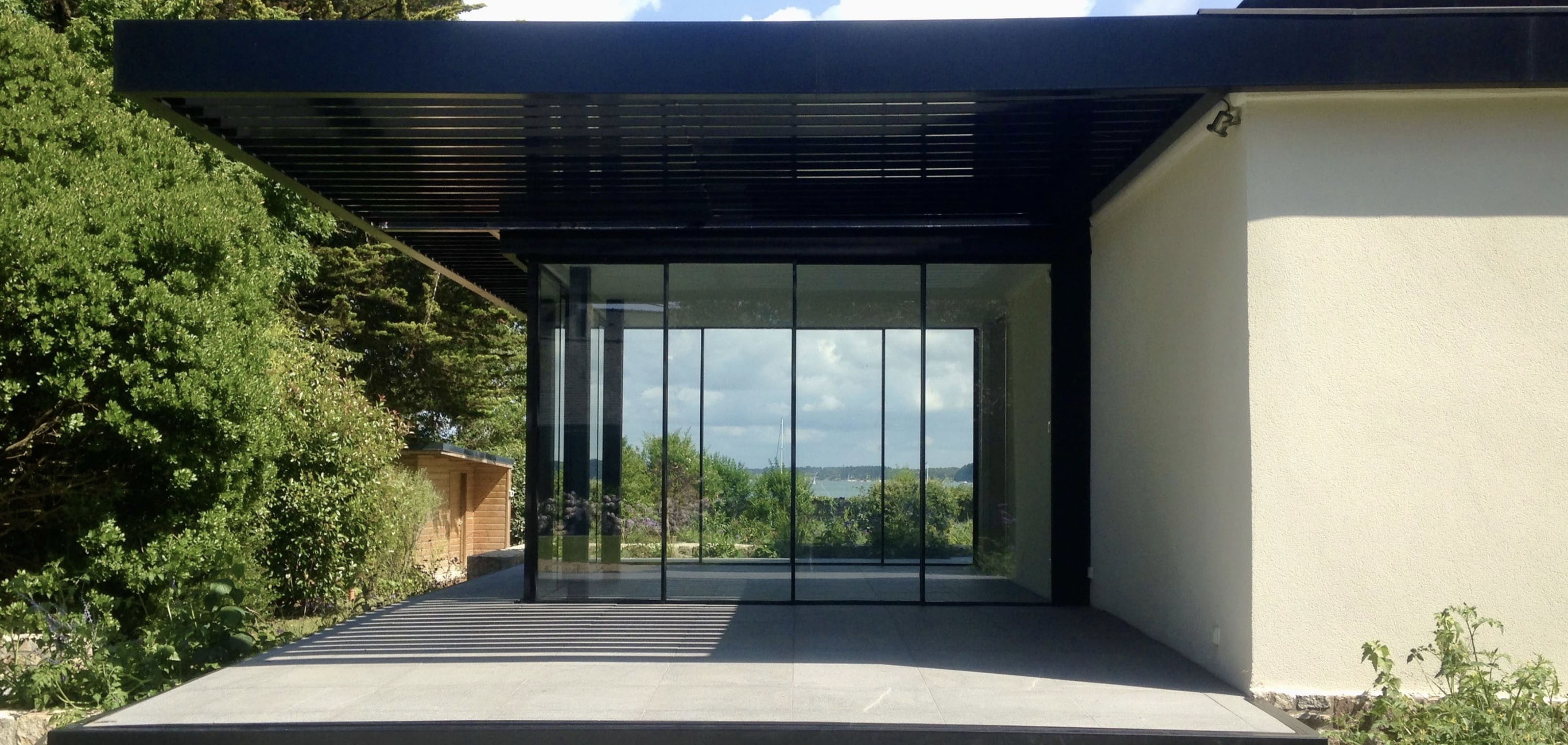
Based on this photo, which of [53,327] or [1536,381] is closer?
[1536,381]

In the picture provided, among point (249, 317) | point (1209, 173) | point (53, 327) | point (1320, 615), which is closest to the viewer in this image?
point (1320, 615)

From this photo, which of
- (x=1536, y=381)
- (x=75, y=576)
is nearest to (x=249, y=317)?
(x=75, y=576)

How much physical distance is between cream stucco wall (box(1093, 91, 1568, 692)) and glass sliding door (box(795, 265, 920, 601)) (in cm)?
433

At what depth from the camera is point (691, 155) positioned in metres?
8.68

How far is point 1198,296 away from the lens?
7.77 m

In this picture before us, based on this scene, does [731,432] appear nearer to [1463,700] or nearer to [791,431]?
[791,431]

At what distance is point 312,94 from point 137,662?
4.02m

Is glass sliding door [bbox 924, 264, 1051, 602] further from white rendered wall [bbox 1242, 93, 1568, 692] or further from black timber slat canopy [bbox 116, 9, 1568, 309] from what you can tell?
white rendered wall [bbox 1242, 93, 1568, 692]

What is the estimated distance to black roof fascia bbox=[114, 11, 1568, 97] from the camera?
21.8 feet

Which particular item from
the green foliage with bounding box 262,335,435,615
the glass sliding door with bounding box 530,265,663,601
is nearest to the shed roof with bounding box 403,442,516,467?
the green foliage with bounding box 262,335,435,615

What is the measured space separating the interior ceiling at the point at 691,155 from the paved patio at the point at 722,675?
11.4ft

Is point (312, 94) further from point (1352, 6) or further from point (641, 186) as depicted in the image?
point (1352, 6)

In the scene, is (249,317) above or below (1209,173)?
below

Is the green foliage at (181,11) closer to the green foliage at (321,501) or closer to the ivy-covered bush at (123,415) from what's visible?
the ivy-covered bush at (123,415)
